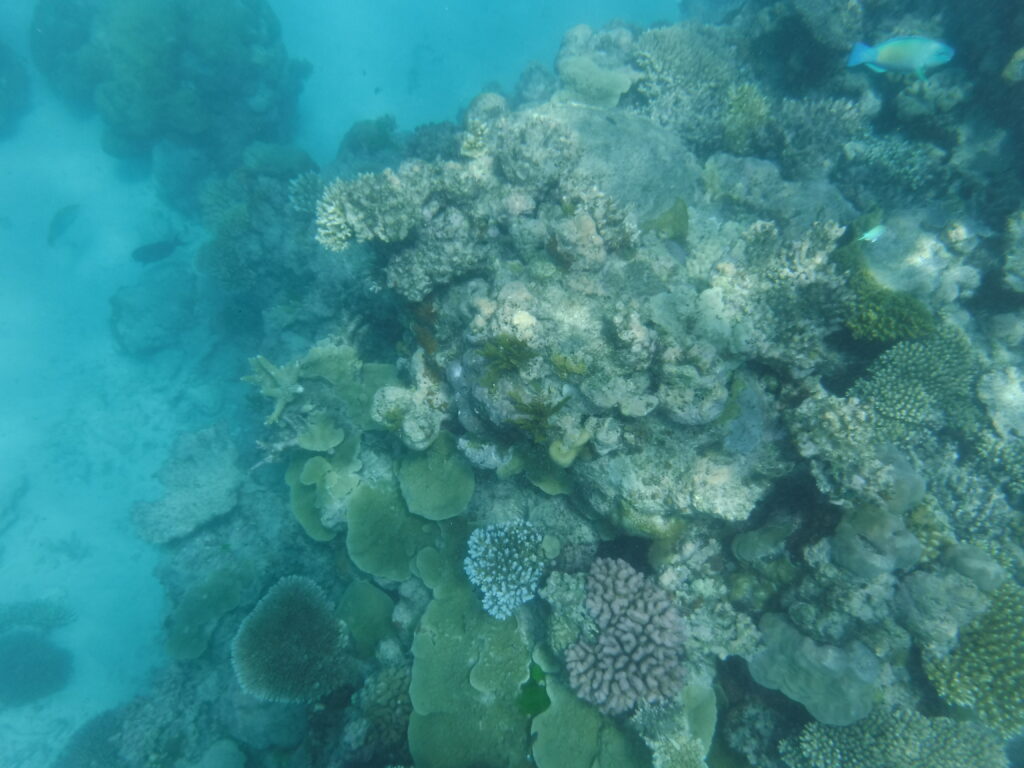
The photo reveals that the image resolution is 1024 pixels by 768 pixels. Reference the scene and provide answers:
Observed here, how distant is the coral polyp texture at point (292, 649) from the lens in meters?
6.03

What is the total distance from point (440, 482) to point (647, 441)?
250 centimetres

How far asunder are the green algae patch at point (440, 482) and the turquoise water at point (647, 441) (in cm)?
4

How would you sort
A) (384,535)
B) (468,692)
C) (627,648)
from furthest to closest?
(384,535)
(468,692)
(627,648)

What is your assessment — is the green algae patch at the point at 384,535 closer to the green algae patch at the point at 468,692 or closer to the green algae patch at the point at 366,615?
the green algae patch at the point at 366,615

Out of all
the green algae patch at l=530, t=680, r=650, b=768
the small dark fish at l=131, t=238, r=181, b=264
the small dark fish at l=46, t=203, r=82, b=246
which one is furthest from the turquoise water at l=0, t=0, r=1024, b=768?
the small dark fish at l=46, t=203, r=82, b=246

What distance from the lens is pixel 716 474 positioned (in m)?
4.58

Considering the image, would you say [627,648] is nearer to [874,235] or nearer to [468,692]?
[468,692]

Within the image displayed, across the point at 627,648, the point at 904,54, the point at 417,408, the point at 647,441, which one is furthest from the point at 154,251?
the point at 904,54

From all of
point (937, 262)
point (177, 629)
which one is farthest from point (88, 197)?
point (937, 262)

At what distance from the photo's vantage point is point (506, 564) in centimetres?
528

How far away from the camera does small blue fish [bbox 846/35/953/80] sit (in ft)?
20.7

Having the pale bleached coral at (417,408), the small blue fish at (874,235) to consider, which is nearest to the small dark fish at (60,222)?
the pale bleached coral at (417,408)

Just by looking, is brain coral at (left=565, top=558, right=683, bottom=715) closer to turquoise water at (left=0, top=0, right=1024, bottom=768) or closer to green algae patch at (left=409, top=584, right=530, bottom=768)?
turquoise water at (left=0, top=0, right=1024, bottom=768)

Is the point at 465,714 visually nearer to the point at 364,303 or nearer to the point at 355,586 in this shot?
the point at 355,586
